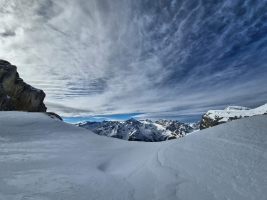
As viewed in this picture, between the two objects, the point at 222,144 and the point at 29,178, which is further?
the point at 222,144

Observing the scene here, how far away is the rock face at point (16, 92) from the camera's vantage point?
44.3 m

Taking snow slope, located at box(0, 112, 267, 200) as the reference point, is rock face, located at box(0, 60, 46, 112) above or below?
above

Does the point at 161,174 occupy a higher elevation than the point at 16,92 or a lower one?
lower

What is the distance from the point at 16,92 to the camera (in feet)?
158

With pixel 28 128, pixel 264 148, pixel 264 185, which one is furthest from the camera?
pixel 28 128

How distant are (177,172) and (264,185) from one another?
147 centimetres

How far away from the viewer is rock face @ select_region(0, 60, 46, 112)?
145ft

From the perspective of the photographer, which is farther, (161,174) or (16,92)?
(16,92)

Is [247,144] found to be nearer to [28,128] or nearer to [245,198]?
[245,198]

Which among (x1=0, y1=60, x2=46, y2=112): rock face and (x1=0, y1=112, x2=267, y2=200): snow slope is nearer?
(x1=0, y1=112, x2=267, y2=200): snow slope

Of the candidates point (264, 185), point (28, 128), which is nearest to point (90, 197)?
point (264, 185)

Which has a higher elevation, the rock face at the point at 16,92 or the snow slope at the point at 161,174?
the rock face at the point at 16,92

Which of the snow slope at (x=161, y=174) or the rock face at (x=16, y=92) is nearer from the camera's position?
the snow slope at (x=161, y=174)

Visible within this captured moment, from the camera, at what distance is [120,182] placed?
375 centimetres
